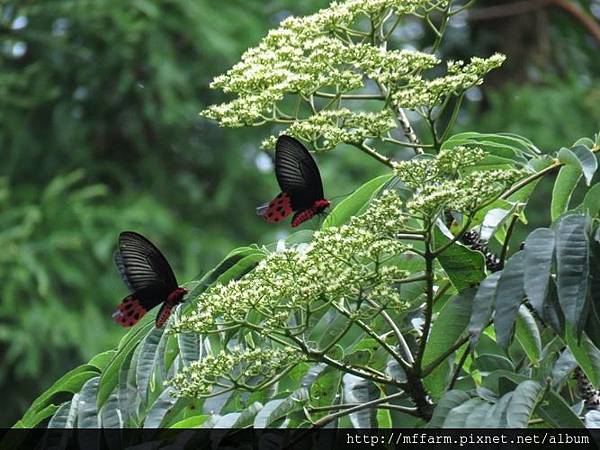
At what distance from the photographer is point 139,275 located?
158 centimetres

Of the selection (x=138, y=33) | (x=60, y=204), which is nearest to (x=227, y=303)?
(x=60, y=204)

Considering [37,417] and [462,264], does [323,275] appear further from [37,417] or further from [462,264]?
[37,417]

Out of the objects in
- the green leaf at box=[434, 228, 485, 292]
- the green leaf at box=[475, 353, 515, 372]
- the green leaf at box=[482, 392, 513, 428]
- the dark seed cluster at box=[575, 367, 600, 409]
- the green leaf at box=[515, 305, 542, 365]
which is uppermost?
the green leaf at box=[434, 228, 485, 292]

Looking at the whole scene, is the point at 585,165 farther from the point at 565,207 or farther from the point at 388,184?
the point at 388,184

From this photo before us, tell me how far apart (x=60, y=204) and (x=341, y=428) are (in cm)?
527

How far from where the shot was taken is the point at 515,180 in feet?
4.18

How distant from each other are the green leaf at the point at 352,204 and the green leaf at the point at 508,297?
26 centimetres

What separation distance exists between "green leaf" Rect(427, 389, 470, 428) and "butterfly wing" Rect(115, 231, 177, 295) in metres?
0.46

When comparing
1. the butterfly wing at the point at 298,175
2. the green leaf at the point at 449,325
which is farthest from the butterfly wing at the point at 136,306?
the green leaf at the point at 449,325

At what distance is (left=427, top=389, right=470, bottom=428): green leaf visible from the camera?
1227mm

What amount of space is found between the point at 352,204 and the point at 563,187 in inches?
10.4

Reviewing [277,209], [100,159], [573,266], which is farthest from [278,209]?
[100,159]

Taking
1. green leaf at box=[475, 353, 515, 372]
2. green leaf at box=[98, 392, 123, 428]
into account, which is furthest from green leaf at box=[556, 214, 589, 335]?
green leaf at box=[98, 392, 123, 428]

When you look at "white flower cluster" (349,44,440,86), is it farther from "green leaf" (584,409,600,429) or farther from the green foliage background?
the green foliage background
